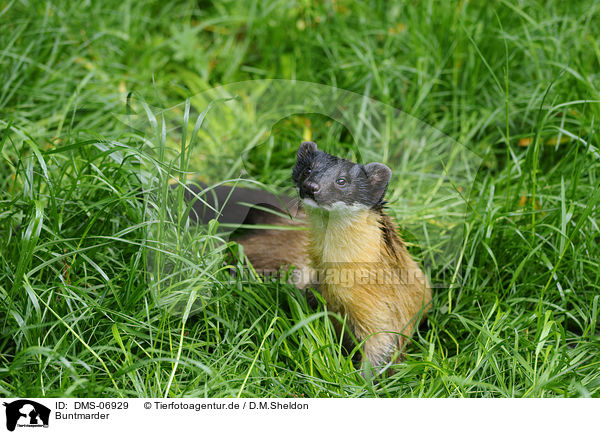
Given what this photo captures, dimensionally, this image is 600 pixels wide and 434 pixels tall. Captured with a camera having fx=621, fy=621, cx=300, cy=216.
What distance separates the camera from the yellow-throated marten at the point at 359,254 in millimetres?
2623

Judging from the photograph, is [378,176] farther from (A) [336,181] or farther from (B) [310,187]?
(B) [310,187]

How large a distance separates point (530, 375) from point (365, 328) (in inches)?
30.7

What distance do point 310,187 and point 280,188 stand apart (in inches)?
32.0

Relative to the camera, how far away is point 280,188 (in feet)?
Answer: 11.0

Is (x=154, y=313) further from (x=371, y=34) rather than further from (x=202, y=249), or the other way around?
(x=371, y=34)

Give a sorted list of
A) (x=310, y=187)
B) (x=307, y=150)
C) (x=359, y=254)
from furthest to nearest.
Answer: (x=359, y=254)
(x=307, y=150)
(x=310, y=187)

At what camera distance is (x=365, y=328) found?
9.68 ft

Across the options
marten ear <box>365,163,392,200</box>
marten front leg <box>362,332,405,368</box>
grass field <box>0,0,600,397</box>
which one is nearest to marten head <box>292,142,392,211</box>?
marten ear <box>365,163,392,200</box>
